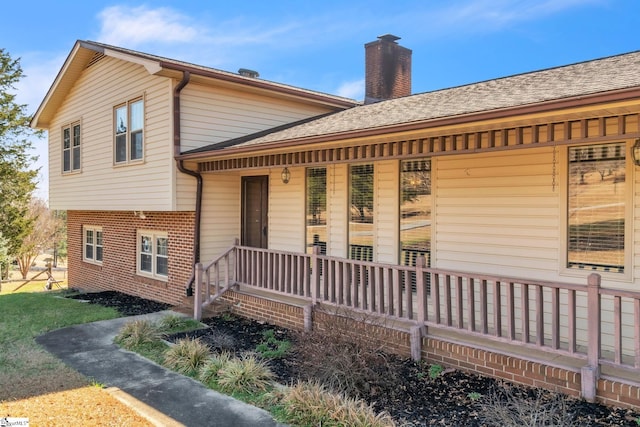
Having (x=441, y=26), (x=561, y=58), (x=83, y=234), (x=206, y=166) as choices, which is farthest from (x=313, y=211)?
(x=561, y=58)

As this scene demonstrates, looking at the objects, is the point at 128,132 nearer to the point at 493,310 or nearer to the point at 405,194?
the point at 405,194

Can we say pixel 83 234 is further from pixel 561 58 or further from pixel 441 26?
pixel 561 58

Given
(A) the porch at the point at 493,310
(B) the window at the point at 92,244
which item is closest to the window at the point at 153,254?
(B) the window at the point at 92,244

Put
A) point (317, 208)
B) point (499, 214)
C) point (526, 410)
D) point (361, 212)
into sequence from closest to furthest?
point (526, 410)
point (499, 214)
point (361, 212)
point (317, 208)

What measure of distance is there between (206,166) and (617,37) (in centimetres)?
1484

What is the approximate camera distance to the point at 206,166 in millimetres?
9672

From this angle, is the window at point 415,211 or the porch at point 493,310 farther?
the window at point 415,211

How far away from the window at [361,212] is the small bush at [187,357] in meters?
3.24

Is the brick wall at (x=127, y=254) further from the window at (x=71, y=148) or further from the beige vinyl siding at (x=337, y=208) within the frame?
the beige vinyl siding at (x=337, y=208)

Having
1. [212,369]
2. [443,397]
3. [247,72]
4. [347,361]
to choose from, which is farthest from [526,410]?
[247,72]

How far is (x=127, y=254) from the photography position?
1241 cm

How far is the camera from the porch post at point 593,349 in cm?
445

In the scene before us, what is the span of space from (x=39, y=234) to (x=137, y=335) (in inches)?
1092

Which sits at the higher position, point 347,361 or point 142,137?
point 142,137
